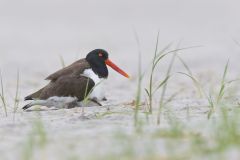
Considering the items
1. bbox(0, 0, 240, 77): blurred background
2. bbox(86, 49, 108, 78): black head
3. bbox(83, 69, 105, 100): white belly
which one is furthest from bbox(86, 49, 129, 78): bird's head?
bbox(0, 0, 240, 77): blurred background

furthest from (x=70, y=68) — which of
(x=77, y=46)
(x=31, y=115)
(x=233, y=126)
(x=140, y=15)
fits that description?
(x=140, y=15)

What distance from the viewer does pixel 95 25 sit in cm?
1847

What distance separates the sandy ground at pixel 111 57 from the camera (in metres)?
4.53

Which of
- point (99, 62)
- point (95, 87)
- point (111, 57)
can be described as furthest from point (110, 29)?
point (95, 87)

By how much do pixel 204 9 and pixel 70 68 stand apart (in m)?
12.7

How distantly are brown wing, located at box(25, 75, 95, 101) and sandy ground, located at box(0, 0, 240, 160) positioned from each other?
13.8 inches

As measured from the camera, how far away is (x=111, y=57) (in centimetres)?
1448

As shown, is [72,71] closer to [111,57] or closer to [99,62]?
[99,62]

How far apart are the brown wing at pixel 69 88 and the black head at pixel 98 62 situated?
351 mm

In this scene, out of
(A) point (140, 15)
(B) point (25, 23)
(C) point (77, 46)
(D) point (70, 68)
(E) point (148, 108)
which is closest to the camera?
(E) point (148, 108)

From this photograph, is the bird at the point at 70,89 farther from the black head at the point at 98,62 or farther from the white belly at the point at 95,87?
the black head at the point at 98,62

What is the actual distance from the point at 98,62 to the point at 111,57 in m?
6.43

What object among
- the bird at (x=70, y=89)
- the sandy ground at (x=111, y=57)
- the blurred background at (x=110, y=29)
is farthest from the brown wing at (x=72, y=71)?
the blurred background at (x=110, y=29)

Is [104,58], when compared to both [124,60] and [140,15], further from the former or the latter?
[140,15]
